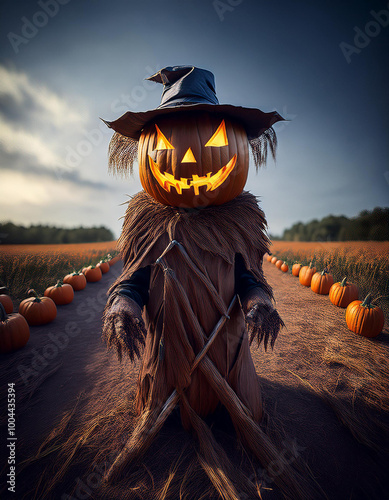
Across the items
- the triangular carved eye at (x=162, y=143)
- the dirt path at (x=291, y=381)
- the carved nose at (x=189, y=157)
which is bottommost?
the dirt path at (x=291, y=381)

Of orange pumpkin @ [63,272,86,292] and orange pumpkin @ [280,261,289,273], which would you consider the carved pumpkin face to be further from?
orange pumpkin @ [280,261,289,273]

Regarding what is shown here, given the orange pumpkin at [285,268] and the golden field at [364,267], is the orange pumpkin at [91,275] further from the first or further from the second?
the orange pumpkin at [285,268]

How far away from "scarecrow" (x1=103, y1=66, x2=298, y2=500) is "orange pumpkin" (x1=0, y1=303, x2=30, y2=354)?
2847 millimetres

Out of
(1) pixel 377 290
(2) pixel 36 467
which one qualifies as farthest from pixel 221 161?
(1) pixel 377 290

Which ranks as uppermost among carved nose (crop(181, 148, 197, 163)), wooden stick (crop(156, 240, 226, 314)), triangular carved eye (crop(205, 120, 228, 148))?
triangular carved eye (crop(205, 120, 228, 148))

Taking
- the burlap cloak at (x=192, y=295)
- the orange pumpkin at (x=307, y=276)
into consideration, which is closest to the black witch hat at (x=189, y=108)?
the burlap cloak at (x=192, y=295)

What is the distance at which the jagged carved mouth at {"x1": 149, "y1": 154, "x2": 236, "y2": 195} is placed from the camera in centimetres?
164

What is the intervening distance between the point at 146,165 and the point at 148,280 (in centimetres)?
94

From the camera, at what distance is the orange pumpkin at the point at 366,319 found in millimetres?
3693

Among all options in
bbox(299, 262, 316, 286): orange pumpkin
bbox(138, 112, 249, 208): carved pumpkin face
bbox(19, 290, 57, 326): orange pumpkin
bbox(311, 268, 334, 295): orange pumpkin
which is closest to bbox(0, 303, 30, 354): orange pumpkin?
bbox(19, 290, 57, 326): orange pumpkin

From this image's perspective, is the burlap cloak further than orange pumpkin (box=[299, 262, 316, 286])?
No

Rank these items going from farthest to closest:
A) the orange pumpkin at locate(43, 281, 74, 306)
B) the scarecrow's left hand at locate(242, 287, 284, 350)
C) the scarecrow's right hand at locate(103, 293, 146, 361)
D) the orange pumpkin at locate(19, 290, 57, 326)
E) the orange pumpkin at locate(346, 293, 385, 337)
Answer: the orange pumpkin at locate(43, 281, 74, 306) → the orange pumpkin at locate(19, 290, 57, 326) → the orange pumpkin at locate(346, 293, 385, 337) → the scarecrow's left hand at locate(242, 287, 284, 350) → the scarecrow's right hand at locate(103, 293, 146, 361)

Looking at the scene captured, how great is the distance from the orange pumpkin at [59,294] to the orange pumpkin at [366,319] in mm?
6369

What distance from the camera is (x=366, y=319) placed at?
12.2 ft
